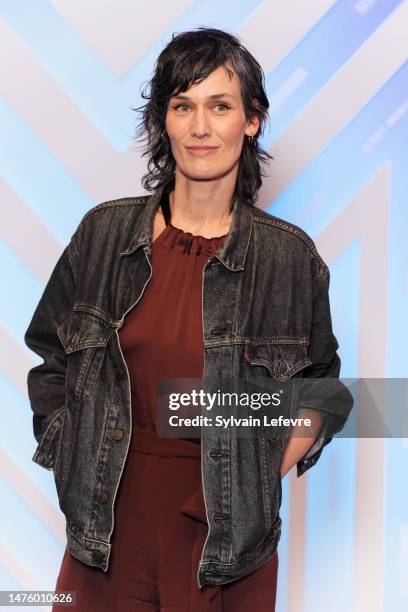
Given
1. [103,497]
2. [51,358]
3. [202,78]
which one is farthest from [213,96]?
[103,497]

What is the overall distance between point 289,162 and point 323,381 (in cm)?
72

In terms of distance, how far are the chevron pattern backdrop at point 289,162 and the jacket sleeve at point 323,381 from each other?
541 mm

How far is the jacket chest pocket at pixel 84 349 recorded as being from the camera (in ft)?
6.37

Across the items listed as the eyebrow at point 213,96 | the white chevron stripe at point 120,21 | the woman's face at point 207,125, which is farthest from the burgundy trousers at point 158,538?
the white chevron stripe at point 120,21

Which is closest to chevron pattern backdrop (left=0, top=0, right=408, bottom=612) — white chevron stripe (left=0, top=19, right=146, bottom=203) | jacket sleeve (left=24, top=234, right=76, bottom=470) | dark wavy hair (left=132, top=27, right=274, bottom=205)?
white chevron stripe (left=0, top=19, right=146, bottom=203)

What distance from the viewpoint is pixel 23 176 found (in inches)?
102

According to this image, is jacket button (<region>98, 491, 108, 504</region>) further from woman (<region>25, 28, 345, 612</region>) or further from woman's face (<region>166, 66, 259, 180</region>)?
woman's face (<region>166, 66, 259, 180</region>)

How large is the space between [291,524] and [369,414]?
0.40 meters

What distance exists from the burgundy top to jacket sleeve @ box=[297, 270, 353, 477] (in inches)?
11.0

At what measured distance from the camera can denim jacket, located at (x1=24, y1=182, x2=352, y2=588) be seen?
1.90m

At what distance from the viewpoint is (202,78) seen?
1.94 m

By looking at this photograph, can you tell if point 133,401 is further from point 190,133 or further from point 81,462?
point 190,133

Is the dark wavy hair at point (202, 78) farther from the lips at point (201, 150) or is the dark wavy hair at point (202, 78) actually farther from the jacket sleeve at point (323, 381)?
the jacket sleeve at point (323, 381)

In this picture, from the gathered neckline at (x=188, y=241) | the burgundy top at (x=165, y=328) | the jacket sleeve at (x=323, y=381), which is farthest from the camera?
the jacket sleeve at (x=323, y=381)
